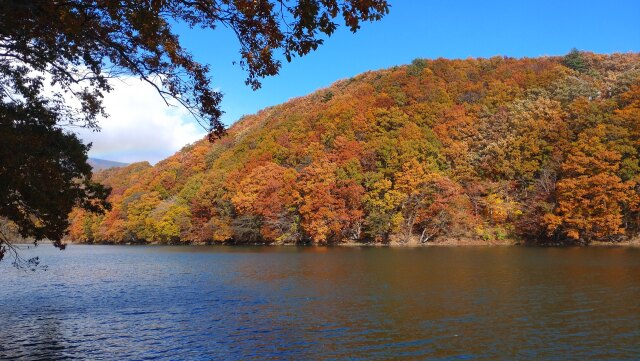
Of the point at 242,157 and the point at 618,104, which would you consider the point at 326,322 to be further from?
the point at 242,157

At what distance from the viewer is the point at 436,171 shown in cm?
5881

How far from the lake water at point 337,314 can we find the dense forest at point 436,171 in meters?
21.2

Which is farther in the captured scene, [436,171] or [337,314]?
[436,171]

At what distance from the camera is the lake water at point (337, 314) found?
1259cm

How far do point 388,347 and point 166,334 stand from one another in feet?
22.4

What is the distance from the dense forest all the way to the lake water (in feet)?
69.4

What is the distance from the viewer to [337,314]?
16.9 meters

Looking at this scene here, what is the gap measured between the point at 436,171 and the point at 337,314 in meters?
44.6

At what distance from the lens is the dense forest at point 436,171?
47688 mm

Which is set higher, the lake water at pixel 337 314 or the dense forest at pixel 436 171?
the dense forest at pixel 436 171

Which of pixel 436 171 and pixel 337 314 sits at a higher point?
pixel 436 171

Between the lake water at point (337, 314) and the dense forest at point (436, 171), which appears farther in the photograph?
the dense forest at point (436, 171)

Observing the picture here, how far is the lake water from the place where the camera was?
12586 millimetres

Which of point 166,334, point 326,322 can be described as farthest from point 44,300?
point 326,322
